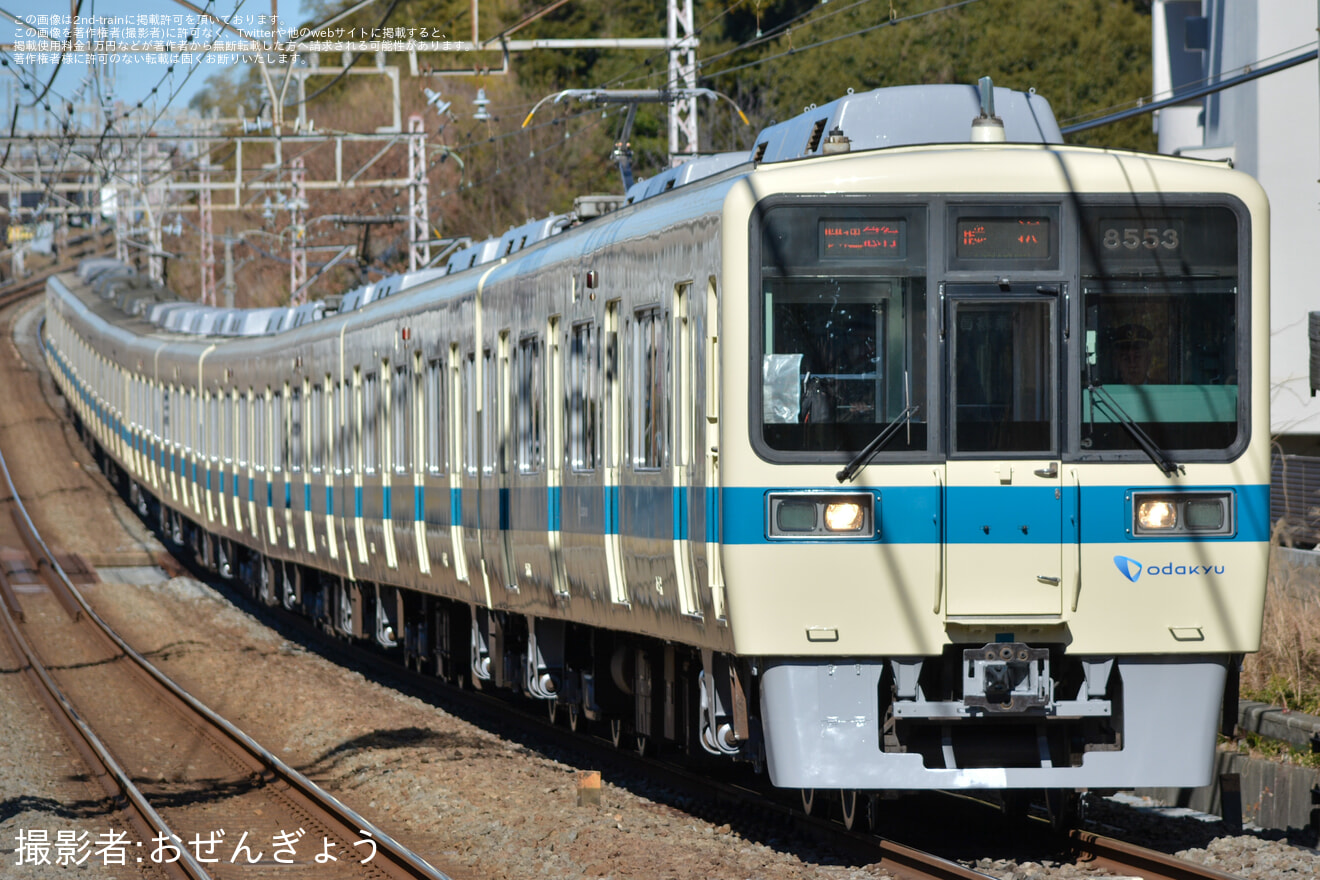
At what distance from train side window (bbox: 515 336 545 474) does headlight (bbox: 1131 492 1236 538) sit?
434 centimetres

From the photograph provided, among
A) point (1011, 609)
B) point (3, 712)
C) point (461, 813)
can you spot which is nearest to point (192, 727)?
point (3, 712)

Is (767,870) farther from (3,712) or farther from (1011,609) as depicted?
(3,712)

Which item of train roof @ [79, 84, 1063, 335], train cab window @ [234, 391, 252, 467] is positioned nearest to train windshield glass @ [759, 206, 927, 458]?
train roof @ [79, 84, 1063, 335]

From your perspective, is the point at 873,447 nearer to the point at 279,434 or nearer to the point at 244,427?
the point at 279,434

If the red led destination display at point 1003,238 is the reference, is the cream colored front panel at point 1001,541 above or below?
below

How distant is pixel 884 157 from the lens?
791 centimetres

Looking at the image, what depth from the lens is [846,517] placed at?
25.3 ft

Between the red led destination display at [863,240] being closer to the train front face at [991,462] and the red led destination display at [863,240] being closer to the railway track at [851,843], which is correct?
the train front face at [991,462]

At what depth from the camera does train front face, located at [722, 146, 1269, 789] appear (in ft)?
25.2

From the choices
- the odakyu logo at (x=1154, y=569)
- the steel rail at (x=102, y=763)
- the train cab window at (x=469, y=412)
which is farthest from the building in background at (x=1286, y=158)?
the odakyu logo at (x=1154, y=569)

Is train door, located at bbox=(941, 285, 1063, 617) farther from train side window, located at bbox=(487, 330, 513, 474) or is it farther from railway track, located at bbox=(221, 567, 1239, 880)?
train side window, located at bbox=(487, 330, 513, 474)

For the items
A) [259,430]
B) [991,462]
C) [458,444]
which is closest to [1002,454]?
[991,462]

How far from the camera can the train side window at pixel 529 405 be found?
11.4 meters

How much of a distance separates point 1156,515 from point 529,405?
4689 mm
